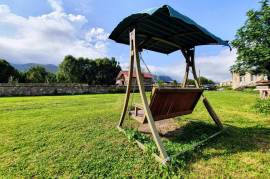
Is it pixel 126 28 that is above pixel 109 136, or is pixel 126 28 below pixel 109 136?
above

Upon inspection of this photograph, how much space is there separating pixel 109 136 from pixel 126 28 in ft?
8.90

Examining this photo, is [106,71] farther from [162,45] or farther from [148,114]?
[148,114]

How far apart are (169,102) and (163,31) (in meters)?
1.98

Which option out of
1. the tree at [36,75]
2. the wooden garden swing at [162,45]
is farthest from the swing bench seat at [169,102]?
the tree at [36,75]

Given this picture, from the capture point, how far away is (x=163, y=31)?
5312 mm

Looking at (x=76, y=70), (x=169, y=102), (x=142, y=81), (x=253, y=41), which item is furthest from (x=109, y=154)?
(x=76, y=70)

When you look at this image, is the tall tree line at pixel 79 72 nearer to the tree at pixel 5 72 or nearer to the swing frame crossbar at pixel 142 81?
the tree at pixel 5 72

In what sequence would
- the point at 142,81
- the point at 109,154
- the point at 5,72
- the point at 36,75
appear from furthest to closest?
the point at 36,75 < the point at 5,72 < the point at 142,81 < the point at 109,154

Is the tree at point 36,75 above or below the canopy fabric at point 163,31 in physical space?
above

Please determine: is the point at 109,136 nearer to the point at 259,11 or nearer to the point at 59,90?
the point at 59,90

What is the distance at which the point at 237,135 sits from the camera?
521 centimetres

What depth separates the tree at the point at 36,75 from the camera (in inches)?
2037

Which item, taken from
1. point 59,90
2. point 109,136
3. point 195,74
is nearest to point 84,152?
point 109,136

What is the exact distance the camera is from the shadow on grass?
12.5 ft
